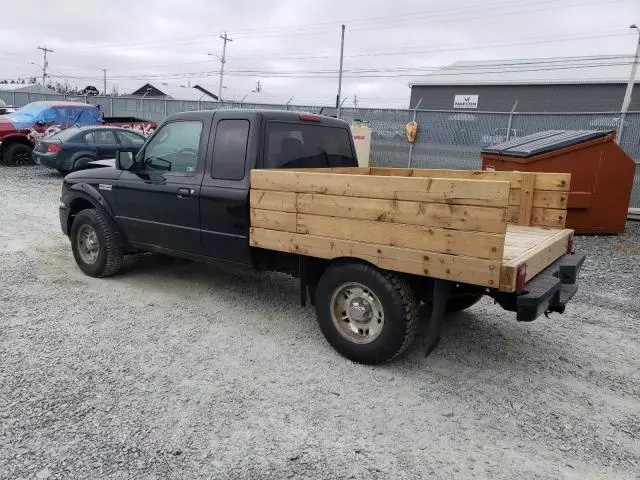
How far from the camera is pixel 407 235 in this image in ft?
11.1

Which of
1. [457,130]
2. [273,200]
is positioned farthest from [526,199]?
[457,130]

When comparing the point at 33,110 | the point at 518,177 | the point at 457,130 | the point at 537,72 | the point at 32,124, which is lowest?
the point at 518,177

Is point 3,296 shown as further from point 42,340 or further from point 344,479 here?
point 344,479

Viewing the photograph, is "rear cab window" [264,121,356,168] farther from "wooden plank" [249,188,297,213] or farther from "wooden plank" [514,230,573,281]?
"wooden plank" [514,230,573,281]

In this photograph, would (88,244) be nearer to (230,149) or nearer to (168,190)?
(168,190)

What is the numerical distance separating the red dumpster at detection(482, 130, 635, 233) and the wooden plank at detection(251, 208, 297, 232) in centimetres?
545

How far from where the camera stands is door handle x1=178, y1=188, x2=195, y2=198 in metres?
4.68

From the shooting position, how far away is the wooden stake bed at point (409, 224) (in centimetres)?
308

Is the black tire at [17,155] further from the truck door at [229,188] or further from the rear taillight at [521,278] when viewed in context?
the rear taillight at [521,278]

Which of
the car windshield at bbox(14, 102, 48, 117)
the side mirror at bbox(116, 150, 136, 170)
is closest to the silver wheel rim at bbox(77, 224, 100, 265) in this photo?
the side mirror at bbox(116, 150, 136, 170)

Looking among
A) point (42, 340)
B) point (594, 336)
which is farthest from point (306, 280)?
point (594, 336)

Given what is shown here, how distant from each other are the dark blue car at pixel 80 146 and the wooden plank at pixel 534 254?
11606 mm

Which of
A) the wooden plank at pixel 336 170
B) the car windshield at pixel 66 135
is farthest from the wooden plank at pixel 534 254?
the car windshield at pixel 66 135

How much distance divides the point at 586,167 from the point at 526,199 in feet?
14.1
